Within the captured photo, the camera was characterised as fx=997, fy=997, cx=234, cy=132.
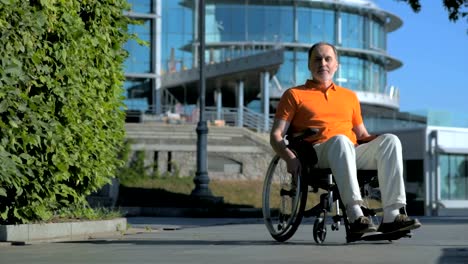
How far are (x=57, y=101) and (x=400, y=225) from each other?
3.94 metres

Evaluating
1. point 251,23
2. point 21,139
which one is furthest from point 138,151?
point 251,23

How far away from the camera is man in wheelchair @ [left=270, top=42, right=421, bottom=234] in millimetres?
7730

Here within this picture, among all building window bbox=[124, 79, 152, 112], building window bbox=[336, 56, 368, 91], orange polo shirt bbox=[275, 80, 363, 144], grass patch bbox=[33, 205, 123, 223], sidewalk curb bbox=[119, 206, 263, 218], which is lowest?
sidewalk curb bbox=[119, 206, 263, 218]

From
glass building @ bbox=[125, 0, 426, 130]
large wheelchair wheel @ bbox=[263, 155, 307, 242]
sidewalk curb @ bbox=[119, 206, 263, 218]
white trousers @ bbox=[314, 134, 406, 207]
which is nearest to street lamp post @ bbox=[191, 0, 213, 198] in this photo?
sidewalk curb @ bbox=[119, 206, 263, 218]

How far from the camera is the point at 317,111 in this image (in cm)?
845

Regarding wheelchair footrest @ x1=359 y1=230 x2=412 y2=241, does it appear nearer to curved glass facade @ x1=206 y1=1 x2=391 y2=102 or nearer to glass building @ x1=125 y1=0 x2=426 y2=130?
glass building @ x1=125 y1=0 x2=426 y2=130

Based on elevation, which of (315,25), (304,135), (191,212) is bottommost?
(191,212)

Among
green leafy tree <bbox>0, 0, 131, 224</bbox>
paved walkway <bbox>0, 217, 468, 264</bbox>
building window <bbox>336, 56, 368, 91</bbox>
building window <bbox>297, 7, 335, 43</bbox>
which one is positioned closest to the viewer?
paved walkway <bbox>0, 217, 468, 264</bbox>

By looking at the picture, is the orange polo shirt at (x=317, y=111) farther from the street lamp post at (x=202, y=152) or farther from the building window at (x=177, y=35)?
the building window at (x=177, y=35)

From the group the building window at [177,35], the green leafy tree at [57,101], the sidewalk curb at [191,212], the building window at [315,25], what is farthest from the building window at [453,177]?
the building window at [315,25]

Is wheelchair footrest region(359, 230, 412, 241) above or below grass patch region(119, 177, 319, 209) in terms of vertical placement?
above

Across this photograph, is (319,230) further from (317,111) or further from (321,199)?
(317,111)

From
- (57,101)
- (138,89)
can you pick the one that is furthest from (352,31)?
(57,101)

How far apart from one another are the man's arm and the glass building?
5193cm
